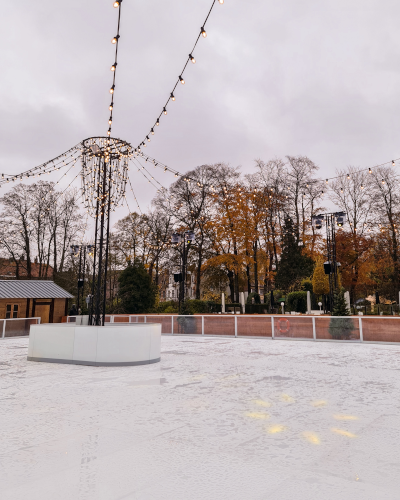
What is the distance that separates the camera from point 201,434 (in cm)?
385

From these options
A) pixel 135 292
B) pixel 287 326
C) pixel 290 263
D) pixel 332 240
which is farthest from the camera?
pixel 290 263

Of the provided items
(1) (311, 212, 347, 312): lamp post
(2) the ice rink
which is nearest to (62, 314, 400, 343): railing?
(1) (311, 212, 347, 312): lamp post

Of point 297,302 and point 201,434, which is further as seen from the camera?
point 297,302

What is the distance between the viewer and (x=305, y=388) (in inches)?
245

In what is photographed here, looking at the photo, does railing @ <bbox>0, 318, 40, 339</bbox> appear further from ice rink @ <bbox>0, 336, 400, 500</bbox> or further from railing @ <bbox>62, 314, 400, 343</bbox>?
ice rink @ <bbox>0, 336, 400, 500</bbox>

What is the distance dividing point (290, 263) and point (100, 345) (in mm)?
25108

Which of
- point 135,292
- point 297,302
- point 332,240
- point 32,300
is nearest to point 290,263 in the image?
point 297,302

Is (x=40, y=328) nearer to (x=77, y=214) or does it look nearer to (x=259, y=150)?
(x=77, y=214)

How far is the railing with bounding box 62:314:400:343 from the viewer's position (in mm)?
12336

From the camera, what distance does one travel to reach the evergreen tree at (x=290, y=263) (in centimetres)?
3075

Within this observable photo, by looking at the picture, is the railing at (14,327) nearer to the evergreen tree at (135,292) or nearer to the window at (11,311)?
the window at (11,311)

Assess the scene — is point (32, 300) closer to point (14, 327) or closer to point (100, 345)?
point (14, 327)

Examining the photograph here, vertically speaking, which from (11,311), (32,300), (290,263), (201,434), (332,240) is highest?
(290,263)

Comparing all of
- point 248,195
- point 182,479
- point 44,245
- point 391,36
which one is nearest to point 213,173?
point 248,195
